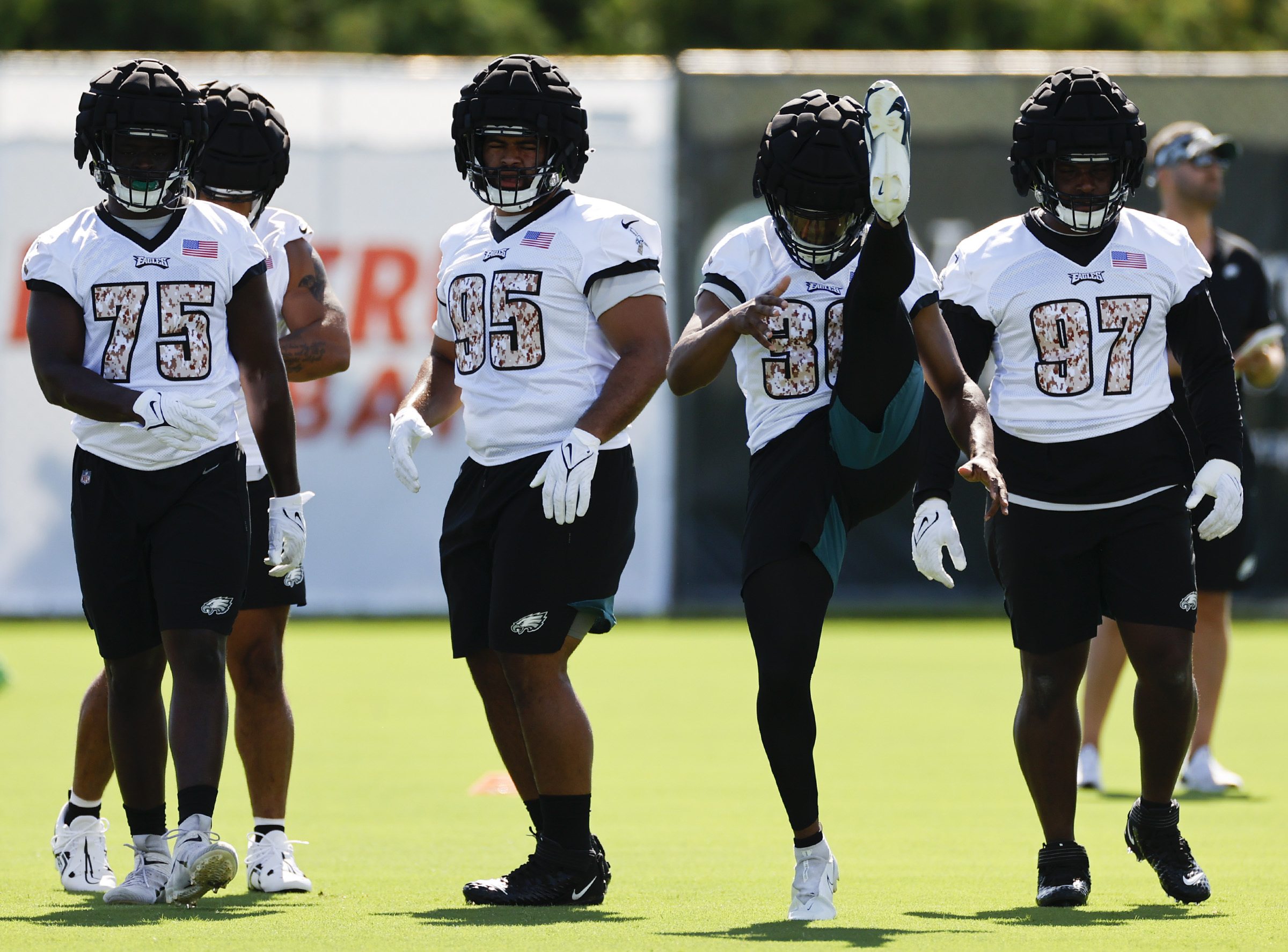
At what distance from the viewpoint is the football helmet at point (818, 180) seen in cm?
462

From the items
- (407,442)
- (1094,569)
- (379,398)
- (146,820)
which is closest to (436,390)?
(407,442)

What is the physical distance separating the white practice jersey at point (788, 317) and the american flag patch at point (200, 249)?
1240mm

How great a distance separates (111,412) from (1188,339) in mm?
2754

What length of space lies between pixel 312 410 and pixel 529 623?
925cm

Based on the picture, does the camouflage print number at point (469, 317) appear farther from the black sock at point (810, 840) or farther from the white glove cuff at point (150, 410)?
the black sock at point (810, 840)

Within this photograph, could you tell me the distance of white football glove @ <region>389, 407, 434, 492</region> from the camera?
5086mm

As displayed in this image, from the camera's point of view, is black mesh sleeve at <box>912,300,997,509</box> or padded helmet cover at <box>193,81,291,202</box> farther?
padded helmet cover at <box>193,81,291,202</box>

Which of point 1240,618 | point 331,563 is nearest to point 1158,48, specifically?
point 1240,618

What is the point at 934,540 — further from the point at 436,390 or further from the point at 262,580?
the point at 262,580

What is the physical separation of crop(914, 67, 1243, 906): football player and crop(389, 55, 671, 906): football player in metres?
0.84

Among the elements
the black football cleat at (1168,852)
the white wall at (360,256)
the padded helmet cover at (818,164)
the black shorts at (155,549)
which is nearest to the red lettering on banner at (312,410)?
the white wall at (360,256)

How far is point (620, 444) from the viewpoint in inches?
199

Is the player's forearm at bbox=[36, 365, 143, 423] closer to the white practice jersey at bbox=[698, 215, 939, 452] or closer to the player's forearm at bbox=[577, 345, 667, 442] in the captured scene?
the player's forearm at bbox=[577, 345, 667, 442]

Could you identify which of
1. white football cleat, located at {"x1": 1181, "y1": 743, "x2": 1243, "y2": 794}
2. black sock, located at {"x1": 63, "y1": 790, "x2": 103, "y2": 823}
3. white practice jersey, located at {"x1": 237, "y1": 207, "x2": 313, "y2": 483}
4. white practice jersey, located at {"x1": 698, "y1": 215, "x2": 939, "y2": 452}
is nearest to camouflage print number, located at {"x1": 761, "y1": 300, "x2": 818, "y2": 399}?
white practice jersey, located at {"x1": 698, "y1": 215, "x2": 939, "y2": 452}
